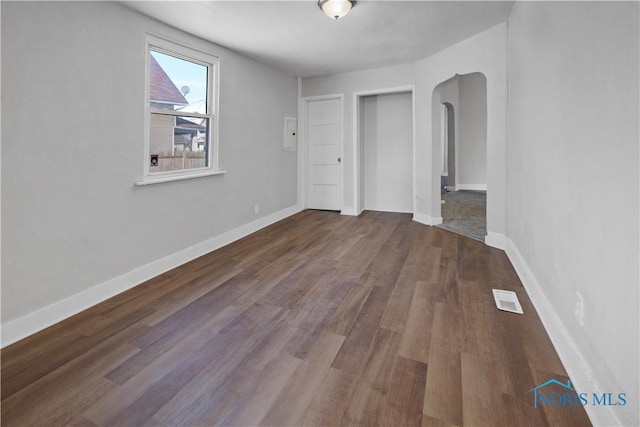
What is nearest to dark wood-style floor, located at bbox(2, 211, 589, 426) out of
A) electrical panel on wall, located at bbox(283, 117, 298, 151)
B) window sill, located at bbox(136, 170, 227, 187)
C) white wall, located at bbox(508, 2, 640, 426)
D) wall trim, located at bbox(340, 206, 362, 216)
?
white wall, located at bbox(508, 2, 640, 426)

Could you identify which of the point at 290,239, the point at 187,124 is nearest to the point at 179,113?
the point at 187,124

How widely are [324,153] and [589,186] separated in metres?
4.86

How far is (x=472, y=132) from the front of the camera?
8125 mm

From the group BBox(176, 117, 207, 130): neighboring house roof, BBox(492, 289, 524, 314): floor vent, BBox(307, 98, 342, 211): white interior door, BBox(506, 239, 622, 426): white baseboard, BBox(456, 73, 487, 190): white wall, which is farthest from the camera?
BBox(456, 73, 487, 190): white wall

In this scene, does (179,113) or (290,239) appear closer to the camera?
(179,113)

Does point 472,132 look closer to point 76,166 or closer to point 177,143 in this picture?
point 177,143

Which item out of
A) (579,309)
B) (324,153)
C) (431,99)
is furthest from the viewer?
(324,153)

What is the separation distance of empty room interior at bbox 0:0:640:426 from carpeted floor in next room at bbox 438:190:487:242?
117 millimetres

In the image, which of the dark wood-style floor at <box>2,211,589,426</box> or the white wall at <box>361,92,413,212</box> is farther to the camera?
the white wall at <box>361,92,413,212</box>

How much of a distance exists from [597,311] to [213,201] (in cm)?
356

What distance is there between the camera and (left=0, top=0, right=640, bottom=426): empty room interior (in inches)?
54.4

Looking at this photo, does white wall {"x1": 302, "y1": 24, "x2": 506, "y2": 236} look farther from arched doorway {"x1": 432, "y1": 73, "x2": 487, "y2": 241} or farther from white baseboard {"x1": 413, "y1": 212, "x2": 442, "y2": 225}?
arched doorway {"x1": 432, "y1": 73, "x2": 487, "y2": 241}

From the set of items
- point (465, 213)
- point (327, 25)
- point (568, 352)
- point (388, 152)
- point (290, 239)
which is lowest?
point (568, 352)

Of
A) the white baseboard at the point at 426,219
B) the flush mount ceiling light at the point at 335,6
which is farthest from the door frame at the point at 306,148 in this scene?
the flush mount ceiling light at the point at 335,6
